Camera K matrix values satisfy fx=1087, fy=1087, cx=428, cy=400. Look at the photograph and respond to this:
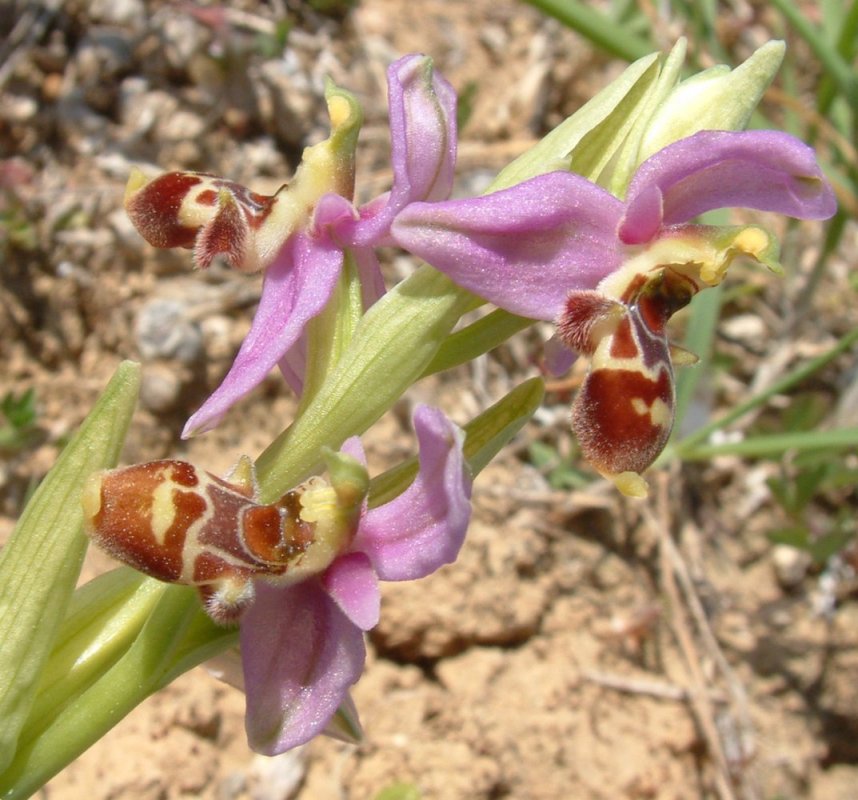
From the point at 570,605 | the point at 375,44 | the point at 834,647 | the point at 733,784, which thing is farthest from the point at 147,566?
the point at 375,44

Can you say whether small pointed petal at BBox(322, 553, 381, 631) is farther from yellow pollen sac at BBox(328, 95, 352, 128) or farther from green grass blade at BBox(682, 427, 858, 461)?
green grass blade at BBox(682, 427, 858, 461)

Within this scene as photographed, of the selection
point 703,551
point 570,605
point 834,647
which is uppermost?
point 570,605

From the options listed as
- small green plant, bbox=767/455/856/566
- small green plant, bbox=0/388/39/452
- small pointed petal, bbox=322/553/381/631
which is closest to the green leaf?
small pointed petal, bbox=322/553/381/631

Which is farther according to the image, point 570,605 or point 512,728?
point 570,605

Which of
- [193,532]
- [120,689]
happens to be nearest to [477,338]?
[193,532]

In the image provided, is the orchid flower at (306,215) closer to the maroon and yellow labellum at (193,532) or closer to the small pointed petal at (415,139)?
the small pointed petal at (415,139)

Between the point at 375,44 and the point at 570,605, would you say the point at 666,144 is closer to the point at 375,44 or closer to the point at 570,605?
the point at 570,605

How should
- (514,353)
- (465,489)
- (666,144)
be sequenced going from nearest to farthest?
(465,489), (666,144), (514,353)

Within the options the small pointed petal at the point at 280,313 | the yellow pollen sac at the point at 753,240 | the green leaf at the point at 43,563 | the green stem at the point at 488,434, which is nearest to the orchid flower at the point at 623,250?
the yellow pollen sac at the point at 753,240
